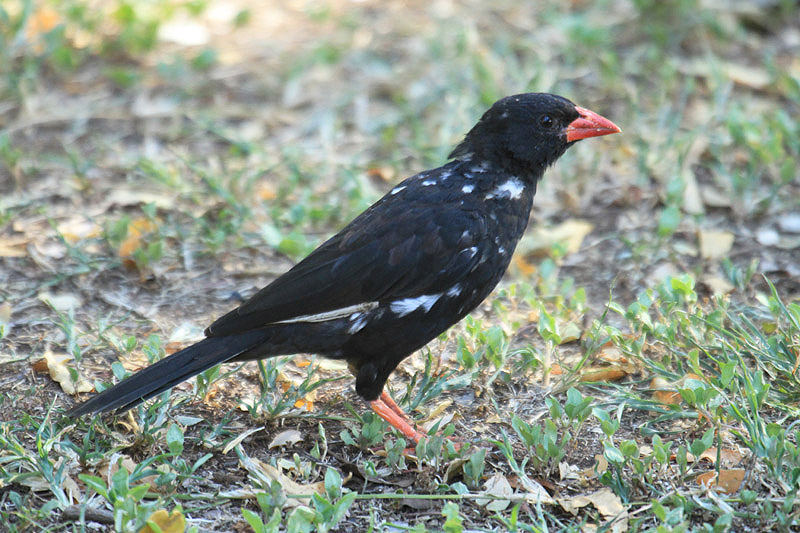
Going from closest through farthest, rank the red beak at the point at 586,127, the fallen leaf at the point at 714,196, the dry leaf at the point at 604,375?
the dry leaf at the point at 604,375, the red beak at the point at 586,127, the fallen leaf at the point at 714,196

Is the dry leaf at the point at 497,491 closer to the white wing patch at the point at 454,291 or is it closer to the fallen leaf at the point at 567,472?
the fallen leaf at the point at 567,472

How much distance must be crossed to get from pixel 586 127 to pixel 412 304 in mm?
1212

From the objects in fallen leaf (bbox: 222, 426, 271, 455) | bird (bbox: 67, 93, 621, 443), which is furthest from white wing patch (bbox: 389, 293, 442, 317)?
fallen leaf (bbox: 222, 426, 271, 455)

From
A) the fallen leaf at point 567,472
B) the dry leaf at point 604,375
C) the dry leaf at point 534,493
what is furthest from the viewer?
the dry leaf at point 604,375

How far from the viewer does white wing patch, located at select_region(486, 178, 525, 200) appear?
13.5 feet

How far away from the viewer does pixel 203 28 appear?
768 cm

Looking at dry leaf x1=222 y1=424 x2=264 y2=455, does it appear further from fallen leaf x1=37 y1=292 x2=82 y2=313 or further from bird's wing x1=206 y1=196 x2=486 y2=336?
fallen leaf x1=37 y1=292 x2=82 y2=313

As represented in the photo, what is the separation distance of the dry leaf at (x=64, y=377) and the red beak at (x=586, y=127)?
2.33 meters

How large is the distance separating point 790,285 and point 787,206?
0.84m

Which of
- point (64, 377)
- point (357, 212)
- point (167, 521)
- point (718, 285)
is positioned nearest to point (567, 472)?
point (167, 521)

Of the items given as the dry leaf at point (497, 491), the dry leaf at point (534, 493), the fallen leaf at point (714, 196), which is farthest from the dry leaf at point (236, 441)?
the fallen leaf at point (714, 196)

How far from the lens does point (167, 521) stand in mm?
3092

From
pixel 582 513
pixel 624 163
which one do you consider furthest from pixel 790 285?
pixel 582 513

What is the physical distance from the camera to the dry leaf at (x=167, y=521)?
10.1ft
